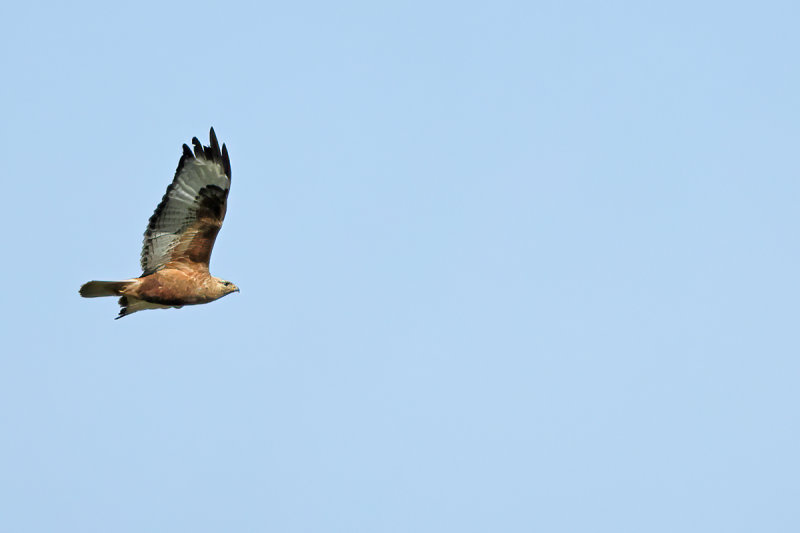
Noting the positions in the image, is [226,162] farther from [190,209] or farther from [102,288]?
[102,288]

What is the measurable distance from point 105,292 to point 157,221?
48.8 inches

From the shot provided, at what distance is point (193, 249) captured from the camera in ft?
45.2

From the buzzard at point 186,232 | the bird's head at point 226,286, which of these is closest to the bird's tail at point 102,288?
the buzzard at point 186,232

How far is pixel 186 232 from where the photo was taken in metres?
13.7

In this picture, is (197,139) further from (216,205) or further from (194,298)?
(194,298)

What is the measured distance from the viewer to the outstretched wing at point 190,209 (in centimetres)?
1362

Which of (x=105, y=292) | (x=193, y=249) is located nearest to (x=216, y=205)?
(x=193, y=249)

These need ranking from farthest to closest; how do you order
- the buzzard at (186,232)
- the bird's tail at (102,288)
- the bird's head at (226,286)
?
the bird's head at (226,286)
the buzzard at (186,232)
the bird's tail at (102,288)

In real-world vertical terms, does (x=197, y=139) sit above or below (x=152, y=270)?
above

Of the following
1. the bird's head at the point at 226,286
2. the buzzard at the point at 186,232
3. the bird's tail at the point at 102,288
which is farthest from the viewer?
the bird's head at the point at 226,286

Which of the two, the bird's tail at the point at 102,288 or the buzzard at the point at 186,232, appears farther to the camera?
the buzzard at the point at 186,232

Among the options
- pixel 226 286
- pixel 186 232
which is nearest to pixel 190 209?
pixel 186 232

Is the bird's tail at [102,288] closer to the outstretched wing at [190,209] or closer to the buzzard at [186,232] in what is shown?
the buzzard at [186,232]

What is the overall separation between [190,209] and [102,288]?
162 centimetres
